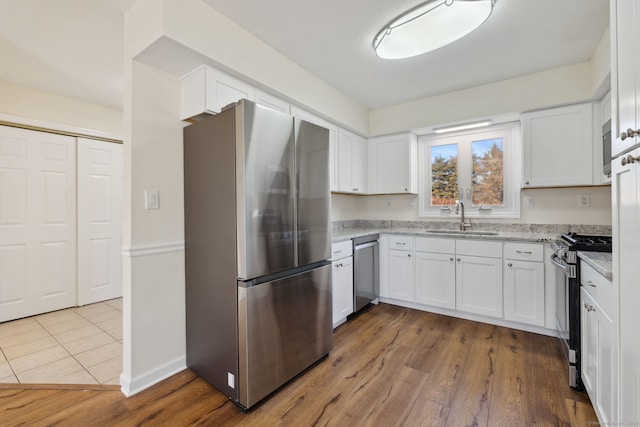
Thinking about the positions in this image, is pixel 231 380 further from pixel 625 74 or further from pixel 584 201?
pixel 584 201

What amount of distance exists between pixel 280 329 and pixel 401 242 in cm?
196

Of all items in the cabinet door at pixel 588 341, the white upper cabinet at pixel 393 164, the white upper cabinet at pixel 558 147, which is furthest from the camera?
the white upper cabinet at pixel 393 164

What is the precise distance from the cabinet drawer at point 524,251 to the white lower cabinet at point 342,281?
1498mm

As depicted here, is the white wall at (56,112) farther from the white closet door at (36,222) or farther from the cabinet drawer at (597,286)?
the cabinet drawer at (597,286)

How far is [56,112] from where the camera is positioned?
10.8ft

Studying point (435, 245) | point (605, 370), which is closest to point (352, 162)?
point (435, 245)

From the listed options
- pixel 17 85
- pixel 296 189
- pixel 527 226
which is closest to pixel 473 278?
pixel 527 226

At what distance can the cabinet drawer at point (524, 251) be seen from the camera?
261 centimetres

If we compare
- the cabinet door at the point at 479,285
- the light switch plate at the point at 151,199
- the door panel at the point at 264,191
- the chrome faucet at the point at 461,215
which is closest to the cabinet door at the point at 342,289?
the door panel at the point at 264,191

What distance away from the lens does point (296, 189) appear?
1.99 m

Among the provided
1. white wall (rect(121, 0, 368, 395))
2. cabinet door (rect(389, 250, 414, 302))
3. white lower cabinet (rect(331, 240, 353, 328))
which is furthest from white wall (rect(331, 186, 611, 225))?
white wall (rect(121, 0, 368, 395))

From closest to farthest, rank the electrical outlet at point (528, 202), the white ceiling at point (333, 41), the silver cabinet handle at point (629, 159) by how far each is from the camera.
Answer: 1. the silver cabinet handle at point (629, 159)
2. the white ceiling at point (333, 41)
3. the electrical outlet at point (528, 202)

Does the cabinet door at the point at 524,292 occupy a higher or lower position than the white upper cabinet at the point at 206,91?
lower

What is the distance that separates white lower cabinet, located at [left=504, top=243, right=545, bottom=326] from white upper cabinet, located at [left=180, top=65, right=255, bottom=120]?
2.81 m
